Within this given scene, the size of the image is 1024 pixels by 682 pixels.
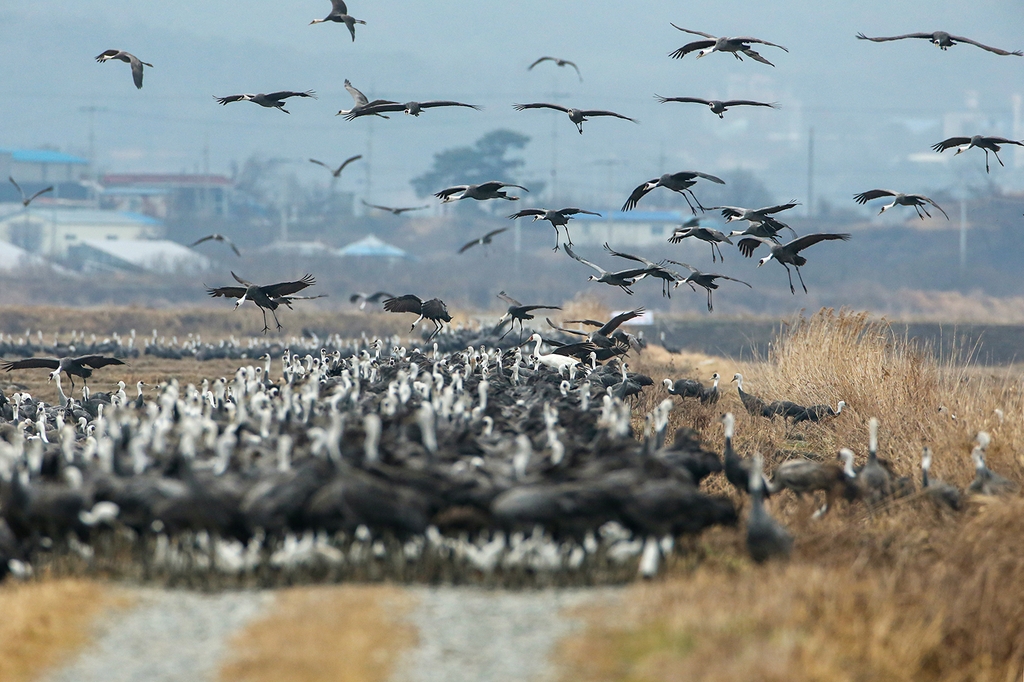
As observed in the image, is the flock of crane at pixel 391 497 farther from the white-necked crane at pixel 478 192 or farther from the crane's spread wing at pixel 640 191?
the crane's spread wing at pixel 640 191

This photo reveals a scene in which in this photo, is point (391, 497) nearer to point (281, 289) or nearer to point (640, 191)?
point (640, 191)

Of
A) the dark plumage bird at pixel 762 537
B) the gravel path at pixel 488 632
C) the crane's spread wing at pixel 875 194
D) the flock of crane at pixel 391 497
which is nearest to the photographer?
the gravel path at pixel 488 632

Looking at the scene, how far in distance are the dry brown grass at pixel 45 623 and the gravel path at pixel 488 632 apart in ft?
8.63

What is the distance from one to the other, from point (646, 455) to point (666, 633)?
283cm

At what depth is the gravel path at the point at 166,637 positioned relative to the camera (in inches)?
376

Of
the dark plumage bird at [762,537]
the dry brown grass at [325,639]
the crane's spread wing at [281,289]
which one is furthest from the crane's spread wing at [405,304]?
the dry brown grass at [325,639]

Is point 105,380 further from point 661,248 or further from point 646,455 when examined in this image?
point 661,248

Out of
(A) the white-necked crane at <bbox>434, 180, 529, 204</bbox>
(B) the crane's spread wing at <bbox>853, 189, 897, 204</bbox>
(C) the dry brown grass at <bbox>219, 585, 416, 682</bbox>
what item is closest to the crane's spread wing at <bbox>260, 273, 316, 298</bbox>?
(A) the white-necked crane at <bbox>434, 180, 529, 204</bbox>

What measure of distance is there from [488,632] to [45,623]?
352 cm

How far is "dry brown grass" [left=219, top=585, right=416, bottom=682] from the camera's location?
9.30 m

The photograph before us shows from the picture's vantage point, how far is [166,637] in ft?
32.5

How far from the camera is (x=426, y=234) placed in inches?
5881

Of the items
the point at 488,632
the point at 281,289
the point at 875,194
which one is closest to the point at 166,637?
the point at 488,632

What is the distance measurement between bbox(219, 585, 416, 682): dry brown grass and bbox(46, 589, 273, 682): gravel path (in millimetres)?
228
